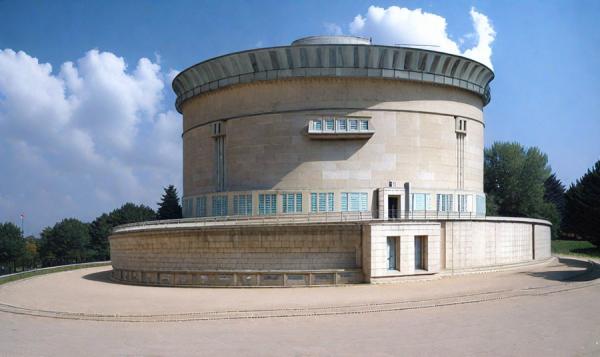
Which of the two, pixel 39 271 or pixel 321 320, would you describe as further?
pixel 39 271

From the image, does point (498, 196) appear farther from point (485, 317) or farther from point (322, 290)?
point (485, 317)

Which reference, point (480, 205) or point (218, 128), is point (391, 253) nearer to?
point (480, 205)

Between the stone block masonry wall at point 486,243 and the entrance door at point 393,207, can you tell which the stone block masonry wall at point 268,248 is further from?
the entrance door at point 393,207

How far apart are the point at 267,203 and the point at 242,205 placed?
1.87 meters

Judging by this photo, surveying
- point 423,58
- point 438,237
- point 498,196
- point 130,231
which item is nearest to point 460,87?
point 423,58

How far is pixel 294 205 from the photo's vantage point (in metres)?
33.3

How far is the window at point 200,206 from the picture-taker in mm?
37094

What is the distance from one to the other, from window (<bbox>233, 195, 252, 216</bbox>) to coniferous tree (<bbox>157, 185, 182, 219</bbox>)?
2908cm

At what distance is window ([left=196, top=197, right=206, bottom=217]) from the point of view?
37.1 m

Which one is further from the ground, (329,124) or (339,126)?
(329,124)

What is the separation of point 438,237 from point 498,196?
1788 inches

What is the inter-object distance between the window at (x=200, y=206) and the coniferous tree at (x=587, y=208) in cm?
3525

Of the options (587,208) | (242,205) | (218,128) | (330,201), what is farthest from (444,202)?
(587,208)

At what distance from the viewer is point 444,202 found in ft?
114
